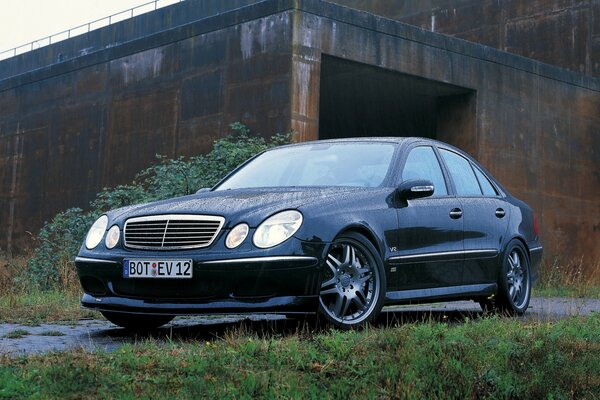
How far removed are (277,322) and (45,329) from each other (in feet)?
5.90

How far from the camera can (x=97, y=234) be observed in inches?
298

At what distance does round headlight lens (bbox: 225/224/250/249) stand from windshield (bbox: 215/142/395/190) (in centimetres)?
125

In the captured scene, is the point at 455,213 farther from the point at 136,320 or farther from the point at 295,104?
the point at 295,104

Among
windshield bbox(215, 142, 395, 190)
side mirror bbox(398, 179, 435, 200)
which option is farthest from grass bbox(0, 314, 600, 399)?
windshield bbox(215, 142, 395, 190)

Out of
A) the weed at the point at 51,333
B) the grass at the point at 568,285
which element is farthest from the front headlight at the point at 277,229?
the grass at the point at 568,285

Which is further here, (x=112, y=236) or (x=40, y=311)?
(x=40, y=311)

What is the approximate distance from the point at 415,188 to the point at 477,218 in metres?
1.26

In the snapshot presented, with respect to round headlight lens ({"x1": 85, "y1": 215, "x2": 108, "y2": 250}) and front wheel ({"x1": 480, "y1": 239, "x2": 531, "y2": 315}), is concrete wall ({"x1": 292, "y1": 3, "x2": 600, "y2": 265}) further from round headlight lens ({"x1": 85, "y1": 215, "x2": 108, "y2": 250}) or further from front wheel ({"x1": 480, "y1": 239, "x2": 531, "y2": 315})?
round headlight lens ({"x1": 85, "y1": 215, "x2": 108, "y2": 250})

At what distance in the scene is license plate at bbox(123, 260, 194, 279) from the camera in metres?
6.89

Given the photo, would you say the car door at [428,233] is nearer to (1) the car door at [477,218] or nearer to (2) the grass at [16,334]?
(1) the car door at [477,218]

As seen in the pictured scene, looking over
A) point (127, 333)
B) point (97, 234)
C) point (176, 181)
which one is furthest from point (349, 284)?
point (176, 181)

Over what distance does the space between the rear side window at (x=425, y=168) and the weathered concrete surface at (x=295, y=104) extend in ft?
28.6

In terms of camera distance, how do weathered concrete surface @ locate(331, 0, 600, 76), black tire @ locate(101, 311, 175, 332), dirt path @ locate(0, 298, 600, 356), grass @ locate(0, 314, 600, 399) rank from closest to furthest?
1. grass @ locate(0, 314, 600, 399)
2. dirt path @ locate(0, 298, 600, 356)
3. black tire @ locate(101, 311, 175, 332)
4. weathered concrete surface @ locate(331, 0, 600, 76)

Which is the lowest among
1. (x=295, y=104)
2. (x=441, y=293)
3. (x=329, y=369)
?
(x=329, y=369)
